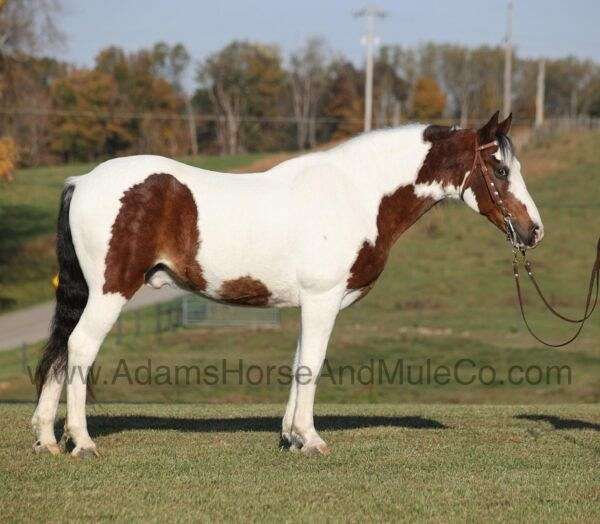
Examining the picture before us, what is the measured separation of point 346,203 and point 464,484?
2.49 meters

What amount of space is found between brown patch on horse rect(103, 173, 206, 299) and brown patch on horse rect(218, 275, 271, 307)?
24 centimetres

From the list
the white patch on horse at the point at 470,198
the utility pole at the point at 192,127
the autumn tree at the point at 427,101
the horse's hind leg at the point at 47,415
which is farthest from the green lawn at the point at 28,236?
the autumn tree at the point at 427,101

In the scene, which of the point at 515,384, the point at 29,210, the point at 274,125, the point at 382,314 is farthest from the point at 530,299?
the point at 274,125

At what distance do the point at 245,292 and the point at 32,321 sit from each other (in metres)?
31.3

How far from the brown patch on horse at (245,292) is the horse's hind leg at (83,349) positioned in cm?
85

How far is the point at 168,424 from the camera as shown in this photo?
1003cm

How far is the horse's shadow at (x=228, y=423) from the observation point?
9.66m

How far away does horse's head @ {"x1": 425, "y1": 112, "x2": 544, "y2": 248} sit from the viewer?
852 cm

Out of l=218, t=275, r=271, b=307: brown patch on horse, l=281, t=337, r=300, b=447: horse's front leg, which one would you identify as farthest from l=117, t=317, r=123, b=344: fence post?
l=218, t=275, r=271, b=307: brown patch on horse

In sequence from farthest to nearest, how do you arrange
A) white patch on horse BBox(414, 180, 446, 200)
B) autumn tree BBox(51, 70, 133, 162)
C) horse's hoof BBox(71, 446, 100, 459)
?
autumn tree BBox(51, 70, 133, 162)
white patch on horse BBox(414, 180, 446, 200)
horse's hoof BBox(71, 446, 100, 459)

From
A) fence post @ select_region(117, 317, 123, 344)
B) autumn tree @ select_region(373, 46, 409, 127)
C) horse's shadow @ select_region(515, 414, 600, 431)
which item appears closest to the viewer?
horse's shadow @ select_region(515, 414, 600, 431)

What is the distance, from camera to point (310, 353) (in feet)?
27.3

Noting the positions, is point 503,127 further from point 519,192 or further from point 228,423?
point 228,423

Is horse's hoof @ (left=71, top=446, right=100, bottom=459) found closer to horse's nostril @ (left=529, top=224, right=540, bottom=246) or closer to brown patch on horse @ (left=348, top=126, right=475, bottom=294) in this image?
brown patch on horse @ (left=348, top=126, right=475, bottom=294)
